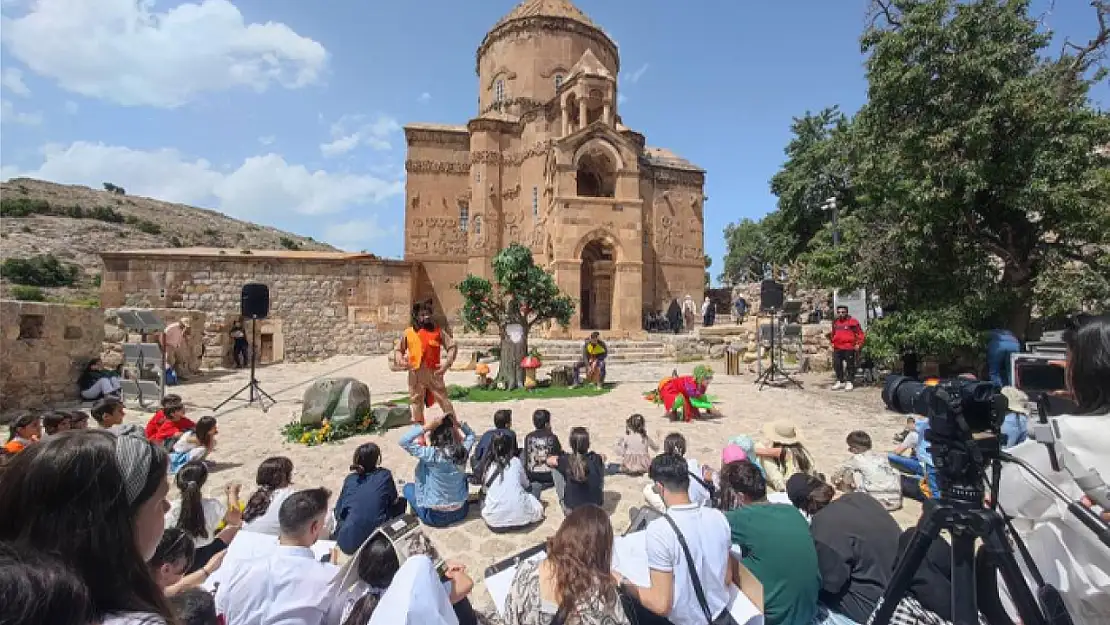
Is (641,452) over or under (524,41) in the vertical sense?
under

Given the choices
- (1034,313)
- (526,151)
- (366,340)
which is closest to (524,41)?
(526,151)

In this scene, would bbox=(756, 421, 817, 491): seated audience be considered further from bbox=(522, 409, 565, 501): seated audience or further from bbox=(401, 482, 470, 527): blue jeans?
bbox=(401, 482, 470, 527): blue jeans

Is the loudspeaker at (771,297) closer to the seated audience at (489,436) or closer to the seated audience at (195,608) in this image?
the seated audience at (489,436)

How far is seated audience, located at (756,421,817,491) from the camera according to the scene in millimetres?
4415

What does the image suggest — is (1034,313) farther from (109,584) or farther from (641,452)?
(109,584)

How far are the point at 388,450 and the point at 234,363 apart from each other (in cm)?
1265

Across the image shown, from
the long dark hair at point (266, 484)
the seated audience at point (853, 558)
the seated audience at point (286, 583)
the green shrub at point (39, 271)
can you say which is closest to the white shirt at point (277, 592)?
the seated audience at point (286, 583)

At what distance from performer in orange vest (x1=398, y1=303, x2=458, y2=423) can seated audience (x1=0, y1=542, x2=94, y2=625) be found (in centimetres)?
604

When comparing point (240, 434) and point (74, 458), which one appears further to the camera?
point (240, 434)

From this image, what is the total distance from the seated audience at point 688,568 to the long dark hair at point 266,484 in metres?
2.66

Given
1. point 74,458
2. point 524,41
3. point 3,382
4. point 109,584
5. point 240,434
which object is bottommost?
point 240,434

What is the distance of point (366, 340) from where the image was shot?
18.4m

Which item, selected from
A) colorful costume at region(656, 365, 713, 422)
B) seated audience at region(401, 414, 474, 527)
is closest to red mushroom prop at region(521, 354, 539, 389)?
colorful costume at region(656, 365, 713, 422)

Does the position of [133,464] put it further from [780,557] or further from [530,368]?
[530,368]
